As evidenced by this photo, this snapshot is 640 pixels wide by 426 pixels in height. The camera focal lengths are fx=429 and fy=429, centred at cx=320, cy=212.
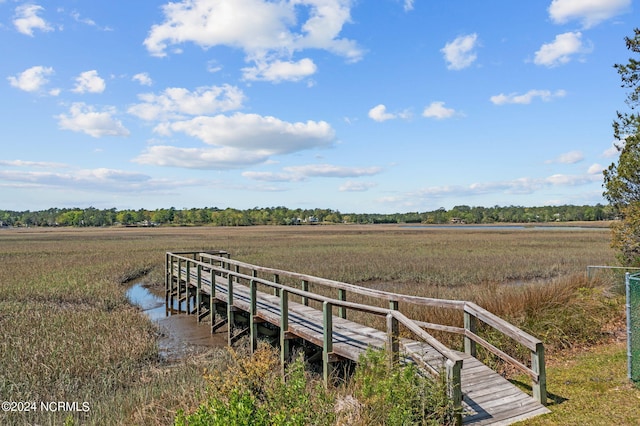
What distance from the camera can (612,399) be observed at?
16.9ft

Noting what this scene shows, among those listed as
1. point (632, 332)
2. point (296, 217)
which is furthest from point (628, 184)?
point (296, 217)

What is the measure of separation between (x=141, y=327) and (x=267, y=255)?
1778cm

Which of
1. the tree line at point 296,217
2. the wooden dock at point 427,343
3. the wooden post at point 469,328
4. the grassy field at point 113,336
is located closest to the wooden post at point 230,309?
the wooden dock at point 427,343

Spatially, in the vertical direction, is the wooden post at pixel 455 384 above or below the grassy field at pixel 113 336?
above

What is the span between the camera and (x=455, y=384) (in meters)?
4.14

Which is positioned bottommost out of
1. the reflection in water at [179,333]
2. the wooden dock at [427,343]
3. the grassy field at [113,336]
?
the reflection in water at [179,333]

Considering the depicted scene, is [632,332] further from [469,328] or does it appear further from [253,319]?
[253,319]

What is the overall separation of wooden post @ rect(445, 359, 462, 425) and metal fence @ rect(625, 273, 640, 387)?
9.96 feet

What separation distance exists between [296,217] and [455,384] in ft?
590

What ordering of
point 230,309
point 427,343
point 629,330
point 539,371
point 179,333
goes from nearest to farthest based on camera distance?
1. point 539,371
2. point 427,343
3. point 629,330
4. point 230,309
5. point 179,333

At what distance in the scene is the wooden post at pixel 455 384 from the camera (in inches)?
162

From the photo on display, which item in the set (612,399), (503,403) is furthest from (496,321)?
(612,399)

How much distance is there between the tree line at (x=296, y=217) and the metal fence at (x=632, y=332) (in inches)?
5554

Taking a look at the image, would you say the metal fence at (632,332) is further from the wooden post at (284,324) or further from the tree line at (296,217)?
the tree line at (296,217)
